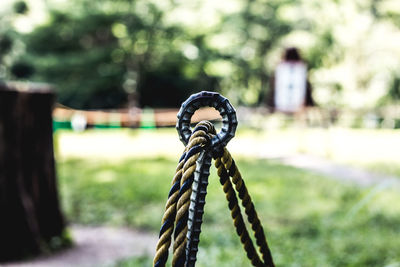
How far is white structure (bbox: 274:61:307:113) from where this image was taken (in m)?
17.2

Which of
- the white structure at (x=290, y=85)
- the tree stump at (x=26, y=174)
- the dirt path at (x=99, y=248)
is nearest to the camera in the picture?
the tree stump at (x=26, y=174)

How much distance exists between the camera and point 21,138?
3.49m

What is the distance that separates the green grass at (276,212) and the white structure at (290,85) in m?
9.41

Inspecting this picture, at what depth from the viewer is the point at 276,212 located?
4.97 meters

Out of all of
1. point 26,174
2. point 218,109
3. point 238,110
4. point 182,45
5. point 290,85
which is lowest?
point 26,174

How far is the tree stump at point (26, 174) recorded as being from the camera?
340 cm

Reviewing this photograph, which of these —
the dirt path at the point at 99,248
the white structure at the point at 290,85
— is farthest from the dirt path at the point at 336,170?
the white structure at the point at 290,85

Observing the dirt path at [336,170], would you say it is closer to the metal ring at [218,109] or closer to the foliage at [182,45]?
the metal ring at [218,109]

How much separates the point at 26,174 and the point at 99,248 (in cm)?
98

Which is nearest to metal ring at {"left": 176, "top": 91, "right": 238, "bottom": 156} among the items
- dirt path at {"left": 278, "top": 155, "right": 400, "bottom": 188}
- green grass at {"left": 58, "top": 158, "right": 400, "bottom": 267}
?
green grass at {"left": 58, "top": 158, "right": 400, "bottom": 267}

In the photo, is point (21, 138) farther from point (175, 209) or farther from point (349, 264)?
point (175, 209)

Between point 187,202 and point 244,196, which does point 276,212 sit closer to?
point 244,196

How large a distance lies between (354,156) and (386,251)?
6.57 m

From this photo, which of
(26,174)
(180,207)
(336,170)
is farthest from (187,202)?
(336,170)
